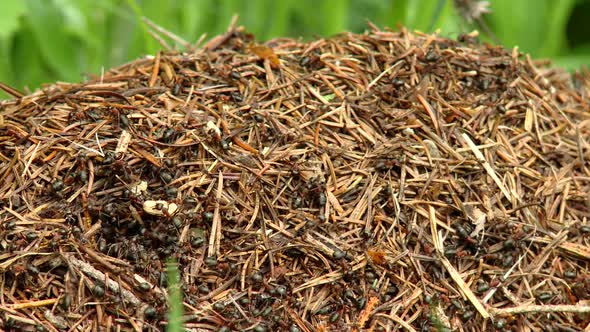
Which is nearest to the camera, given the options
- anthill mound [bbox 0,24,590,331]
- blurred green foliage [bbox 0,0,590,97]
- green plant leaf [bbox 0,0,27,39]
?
anthill mound [bbox 0,24,590,331]

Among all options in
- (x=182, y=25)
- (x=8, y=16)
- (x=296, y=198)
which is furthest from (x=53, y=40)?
(x=296, y=198)

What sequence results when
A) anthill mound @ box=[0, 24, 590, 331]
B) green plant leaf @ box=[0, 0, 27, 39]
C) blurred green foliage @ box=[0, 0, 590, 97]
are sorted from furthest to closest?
blurred green foliage @ box=[0, 0, 590, 97]
green plant leaf @ box=[0, 0, 27, 39]
anthill mound @ box=[0, 24, 590, 331]

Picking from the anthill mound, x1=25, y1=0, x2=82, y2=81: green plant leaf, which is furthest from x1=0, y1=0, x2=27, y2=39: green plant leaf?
the anthill mound

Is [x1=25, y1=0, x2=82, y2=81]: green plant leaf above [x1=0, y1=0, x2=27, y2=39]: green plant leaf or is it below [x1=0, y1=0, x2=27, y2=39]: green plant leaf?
below

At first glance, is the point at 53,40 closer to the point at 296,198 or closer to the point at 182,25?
the point at 182,25

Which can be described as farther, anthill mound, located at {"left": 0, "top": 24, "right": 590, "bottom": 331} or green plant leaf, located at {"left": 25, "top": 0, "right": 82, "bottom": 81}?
green plant leaf, located at {"left": 25, "top": 0, "right": 82, "bottom": 81}

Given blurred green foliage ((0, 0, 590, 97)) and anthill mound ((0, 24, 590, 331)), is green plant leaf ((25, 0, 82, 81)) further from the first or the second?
anthill mound ((0, 24, 590, 331))
